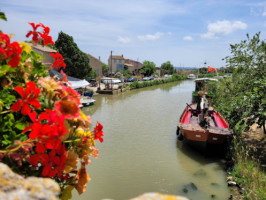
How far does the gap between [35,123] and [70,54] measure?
2919 centimetres

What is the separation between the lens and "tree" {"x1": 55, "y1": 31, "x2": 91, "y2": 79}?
28.2 metres

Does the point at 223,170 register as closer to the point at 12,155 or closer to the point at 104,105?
the point at 12,155

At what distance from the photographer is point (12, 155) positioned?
1.17 m

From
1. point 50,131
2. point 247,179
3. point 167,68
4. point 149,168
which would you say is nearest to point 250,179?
point 247,179

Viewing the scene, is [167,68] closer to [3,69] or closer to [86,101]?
[86,101]

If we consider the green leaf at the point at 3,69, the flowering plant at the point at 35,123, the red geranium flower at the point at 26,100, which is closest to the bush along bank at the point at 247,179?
the flowering plant at the point at 35,123

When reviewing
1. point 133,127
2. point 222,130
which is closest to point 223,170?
point 222,130

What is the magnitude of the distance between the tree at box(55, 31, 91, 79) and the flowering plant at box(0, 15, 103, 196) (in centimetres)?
2795

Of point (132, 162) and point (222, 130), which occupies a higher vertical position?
point (222, 130)

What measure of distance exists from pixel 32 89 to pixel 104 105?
2303cm

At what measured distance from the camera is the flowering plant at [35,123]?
3.91ft

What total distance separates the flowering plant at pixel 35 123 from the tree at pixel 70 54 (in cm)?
2795

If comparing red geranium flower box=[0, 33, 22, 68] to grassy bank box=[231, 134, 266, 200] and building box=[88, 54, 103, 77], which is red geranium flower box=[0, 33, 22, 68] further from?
building box=[88, 54, 103, 77]

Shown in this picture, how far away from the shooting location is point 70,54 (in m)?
28.7
